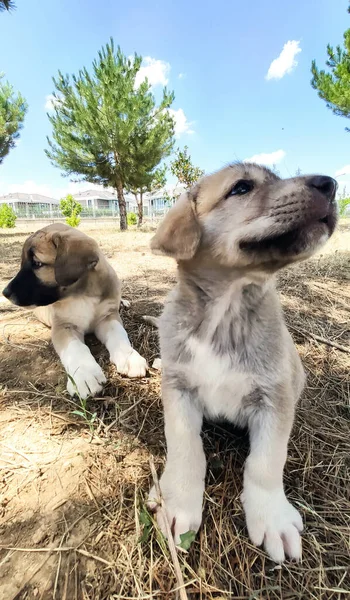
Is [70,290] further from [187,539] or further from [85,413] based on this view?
[187,539]

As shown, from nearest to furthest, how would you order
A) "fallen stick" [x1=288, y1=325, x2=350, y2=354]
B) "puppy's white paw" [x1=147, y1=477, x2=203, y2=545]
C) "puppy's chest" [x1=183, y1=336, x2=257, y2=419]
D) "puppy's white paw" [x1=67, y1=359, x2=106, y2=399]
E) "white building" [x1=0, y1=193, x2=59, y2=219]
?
"puppy's white paw" [x1=147, y1=477, x2=203, y2=545] < "puppy's chest" [x1=183, y1=336, x2=257, y2=419] < "puppy's white paw" [x1=67, y1=359, x2=106, y2=399] < "fallen stick" [x1=288, y1=325, x2=350, y2=354] < "white building" [x1=0, y1=193, x2=59, y2=219]

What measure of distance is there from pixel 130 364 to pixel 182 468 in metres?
1.14

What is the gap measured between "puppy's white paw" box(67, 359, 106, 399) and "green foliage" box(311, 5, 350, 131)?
16.4 m

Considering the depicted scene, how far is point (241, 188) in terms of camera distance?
1823 millimetres

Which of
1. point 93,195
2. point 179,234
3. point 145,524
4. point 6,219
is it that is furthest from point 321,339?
point 93,195

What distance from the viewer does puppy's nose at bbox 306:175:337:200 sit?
1.55m

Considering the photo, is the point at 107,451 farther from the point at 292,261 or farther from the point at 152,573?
the point at 292,261

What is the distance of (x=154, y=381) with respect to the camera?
102 inches

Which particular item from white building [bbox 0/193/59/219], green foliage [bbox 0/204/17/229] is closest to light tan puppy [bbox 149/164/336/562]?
green foliage [bbox 0/204/17/229]

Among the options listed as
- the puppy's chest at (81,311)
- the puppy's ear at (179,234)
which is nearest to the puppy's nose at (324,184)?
the puppy's ear at (179,234)

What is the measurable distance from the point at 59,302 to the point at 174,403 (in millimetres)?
1926

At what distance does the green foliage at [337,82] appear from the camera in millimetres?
13758

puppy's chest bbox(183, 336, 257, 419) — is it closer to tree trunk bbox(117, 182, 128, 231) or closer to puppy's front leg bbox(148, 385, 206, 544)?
puppy's front leg bbox(148, 385, 206, 544)

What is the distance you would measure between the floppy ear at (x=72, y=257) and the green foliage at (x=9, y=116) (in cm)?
2413
